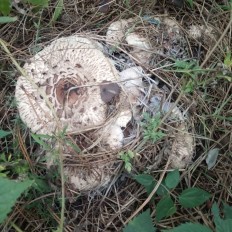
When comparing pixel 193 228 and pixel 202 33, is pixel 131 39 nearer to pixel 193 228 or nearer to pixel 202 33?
pixel 202 33

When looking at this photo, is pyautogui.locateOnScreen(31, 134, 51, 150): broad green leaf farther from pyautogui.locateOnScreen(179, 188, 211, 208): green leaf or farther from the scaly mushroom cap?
pyautogui.locateOnScreen(179, 188, 211, 208): green leaf

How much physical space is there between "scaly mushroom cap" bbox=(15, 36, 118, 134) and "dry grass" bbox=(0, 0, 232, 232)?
0.60ft

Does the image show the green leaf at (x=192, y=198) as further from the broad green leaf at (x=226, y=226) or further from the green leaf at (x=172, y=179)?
the broad green leaf at (x=226, y=226)

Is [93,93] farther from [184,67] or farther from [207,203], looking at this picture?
[207,203]

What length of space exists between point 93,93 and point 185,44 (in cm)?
82

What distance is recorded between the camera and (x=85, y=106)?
2.26 metres

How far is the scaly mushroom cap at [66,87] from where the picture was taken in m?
2.26

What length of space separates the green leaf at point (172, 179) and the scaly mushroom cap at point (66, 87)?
0.52 meters

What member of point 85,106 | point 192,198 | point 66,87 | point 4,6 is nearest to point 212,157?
point 192,198

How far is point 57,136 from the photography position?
6.94 feet

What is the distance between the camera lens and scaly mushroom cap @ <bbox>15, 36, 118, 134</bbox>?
7.41 feet

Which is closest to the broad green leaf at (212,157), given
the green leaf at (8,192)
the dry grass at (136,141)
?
the dry grass at (136,141)

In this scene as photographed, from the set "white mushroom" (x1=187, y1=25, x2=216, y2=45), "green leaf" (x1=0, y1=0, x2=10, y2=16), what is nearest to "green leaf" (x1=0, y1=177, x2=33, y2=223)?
"green leaf" (x1=0, y1=0, x2=10, y2=16)

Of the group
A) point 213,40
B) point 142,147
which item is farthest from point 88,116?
point 213,40
